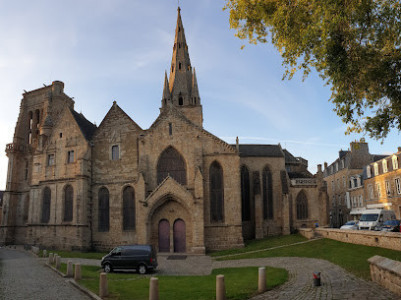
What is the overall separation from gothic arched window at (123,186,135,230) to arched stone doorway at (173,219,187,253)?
4287 millimetres

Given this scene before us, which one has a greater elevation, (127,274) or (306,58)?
(306,58)

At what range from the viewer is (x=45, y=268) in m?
18.7

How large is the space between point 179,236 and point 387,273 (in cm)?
1962

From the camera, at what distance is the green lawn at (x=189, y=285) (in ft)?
36.9

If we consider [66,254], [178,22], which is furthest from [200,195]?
[178,22]

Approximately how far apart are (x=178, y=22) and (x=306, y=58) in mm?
37540

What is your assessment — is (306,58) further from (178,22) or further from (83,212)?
(178,22)

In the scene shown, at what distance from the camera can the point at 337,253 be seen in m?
18.4

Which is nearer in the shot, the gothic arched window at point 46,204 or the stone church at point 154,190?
the stone church at point 154,190

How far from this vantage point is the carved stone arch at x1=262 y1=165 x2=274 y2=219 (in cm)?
3434

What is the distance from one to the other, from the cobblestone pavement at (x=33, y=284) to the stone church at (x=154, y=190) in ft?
33.4

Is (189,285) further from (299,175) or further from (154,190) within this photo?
(299,175)

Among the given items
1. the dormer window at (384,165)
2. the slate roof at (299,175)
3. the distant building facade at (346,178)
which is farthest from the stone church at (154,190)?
the distant building facade at (346,178)

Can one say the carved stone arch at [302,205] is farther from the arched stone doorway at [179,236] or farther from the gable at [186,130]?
the arched stone doorway at [179,236]
